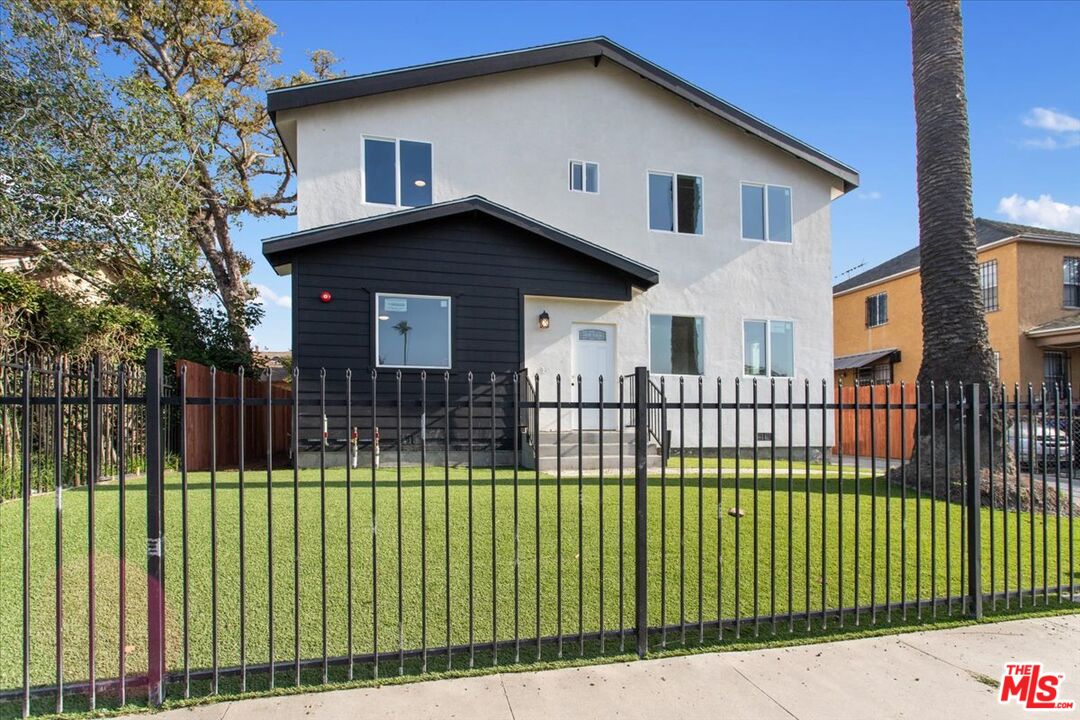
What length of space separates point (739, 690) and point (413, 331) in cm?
859

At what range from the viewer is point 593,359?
12.5 meters

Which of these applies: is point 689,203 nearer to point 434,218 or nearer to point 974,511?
point 434,218

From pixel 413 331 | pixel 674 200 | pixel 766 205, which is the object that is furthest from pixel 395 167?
pixel 766 205

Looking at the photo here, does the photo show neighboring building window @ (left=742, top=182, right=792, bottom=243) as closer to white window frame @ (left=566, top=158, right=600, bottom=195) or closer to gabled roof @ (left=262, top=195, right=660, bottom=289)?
white window frame @ (left=566, top=158, right=600, bottom=195)

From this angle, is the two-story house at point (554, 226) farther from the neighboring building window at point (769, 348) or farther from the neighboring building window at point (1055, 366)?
the neighboring building window at point (1055, 366)

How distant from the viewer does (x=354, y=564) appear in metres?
4.92

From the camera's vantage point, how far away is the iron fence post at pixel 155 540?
312cm

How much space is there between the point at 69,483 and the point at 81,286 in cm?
949

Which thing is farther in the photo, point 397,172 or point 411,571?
point 397,172

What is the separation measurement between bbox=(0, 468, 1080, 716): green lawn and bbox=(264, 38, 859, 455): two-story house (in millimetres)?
4239

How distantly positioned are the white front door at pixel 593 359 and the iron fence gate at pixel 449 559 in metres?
3.91

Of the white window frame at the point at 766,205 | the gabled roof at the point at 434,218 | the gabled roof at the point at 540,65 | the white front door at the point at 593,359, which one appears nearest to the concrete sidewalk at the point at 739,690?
the gabled roof at the point at 434,218

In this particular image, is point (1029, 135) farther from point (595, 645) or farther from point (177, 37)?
point (177, 37)

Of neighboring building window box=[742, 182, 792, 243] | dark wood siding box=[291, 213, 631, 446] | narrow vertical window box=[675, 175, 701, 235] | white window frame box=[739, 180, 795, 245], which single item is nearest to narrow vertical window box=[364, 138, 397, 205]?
dark wood siding box=[291, 213, 631, 446]
